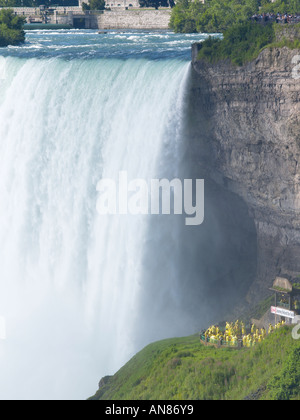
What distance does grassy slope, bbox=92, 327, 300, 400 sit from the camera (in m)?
34.8

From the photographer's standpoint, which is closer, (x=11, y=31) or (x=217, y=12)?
(x=11, y=31)

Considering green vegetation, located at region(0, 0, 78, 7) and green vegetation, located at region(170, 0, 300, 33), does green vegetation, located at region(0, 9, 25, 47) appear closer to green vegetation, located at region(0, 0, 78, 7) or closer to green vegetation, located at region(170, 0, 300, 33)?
green vegetation, located at region(170, 0, 300, 33)

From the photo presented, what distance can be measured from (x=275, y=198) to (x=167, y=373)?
31.5 ft

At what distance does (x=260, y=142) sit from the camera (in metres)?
44.5

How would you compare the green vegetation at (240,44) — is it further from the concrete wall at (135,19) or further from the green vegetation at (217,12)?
the concrete wall at (135,19)

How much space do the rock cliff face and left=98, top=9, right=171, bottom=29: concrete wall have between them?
36124 mm

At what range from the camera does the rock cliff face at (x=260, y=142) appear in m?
42.8

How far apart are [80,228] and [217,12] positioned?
Answer: 1100 inches

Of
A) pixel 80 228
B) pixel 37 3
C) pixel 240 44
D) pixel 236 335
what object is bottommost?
pixel 236 335

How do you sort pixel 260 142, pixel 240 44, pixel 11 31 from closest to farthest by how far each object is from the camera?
pixel 260 142 < pixel 240 44 < pixel 11 31

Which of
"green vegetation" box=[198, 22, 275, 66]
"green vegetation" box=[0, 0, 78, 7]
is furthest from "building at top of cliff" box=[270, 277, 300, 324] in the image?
"green vegetation" box=[0, 0, 78, 7]

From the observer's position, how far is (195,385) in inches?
1457

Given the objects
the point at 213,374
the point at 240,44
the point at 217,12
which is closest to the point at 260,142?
the point at 240,44

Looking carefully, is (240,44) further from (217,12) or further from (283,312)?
(217,12)
